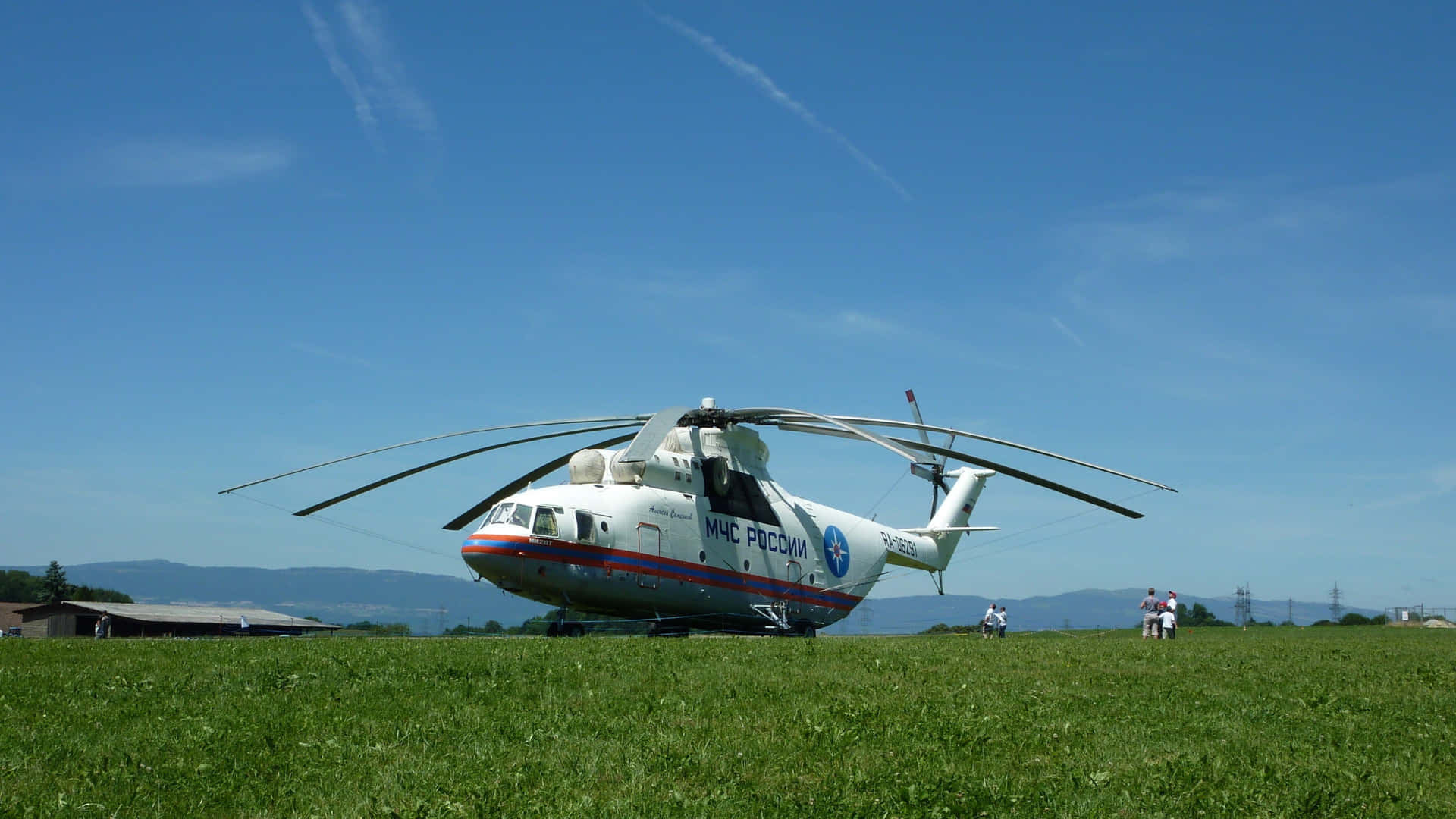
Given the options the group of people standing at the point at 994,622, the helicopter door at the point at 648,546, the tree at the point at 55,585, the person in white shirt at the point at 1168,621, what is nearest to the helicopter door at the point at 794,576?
the helicopter door at the point at 648,546

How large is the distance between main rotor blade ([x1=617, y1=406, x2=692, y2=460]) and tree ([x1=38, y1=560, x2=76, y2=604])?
107067 mm

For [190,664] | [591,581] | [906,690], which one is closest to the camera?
[906,690]

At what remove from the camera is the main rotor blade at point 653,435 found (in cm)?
2642

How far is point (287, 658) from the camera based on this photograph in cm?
1692

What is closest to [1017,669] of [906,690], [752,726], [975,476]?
[906,690]

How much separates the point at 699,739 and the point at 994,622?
36.5 meters

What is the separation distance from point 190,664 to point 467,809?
32.0 ft

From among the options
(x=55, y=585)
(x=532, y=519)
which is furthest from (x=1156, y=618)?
(x=55, y=585)

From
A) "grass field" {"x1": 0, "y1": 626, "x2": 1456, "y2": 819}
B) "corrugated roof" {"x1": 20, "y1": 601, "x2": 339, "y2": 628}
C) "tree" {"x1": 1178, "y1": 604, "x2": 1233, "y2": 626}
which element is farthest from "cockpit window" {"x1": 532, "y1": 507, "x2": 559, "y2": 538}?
"tree" {"x1": 1178, "y1": 604, "x2": 1233, "y2": 626}

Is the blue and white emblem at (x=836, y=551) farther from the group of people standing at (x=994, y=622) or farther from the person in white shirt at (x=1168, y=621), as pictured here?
the person in white shirt at (x=1168, y=621)

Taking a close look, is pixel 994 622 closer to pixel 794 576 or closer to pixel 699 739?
pixel 794 576

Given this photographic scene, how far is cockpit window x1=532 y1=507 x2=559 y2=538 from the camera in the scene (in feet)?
94.5

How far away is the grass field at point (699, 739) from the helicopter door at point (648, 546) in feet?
41.7

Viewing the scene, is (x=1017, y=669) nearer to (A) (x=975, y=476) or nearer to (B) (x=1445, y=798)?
(B) (x=1445, y=798)
